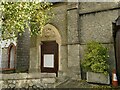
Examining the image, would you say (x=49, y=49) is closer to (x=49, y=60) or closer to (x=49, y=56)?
(x=49, y=56)

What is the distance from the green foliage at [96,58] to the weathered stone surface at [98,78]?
26 cm

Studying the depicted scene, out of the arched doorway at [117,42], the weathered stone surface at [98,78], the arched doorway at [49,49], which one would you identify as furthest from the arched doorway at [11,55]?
the arched doorway at [117,42]

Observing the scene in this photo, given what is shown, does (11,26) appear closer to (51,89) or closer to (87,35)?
(51,89)

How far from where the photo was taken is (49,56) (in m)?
13.3

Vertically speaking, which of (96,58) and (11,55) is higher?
(11,55)

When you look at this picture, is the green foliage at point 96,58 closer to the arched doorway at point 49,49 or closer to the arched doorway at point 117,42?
the arched doorway at point 117,42

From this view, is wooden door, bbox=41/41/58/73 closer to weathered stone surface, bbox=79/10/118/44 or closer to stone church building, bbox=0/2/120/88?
stone church building, bbox=0/2/120/88

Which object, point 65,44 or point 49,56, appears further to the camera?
point 49,56

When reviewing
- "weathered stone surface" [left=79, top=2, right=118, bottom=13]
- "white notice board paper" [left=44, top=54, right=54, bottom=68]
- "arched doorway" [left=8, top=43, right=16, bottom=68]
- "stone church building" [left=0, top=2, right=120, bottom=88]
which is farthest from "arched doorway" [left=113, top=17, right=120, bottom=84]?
"arched doorway" [left=8, top=43, right=16, bottom=68]

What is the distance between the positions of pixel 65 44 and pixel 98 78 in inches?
130

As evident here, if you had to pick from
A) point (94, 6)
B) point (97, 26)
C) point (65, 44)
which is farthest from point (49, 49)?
point (94, 6)

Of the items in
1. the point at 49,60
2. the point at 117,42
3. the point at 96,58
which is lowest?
the point at 49,60

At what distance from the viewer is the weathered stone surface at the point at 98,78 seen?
32.9 feet

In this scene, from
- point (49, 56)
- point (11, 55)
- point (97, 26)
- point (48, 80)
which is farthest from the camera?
point (11, 55)
